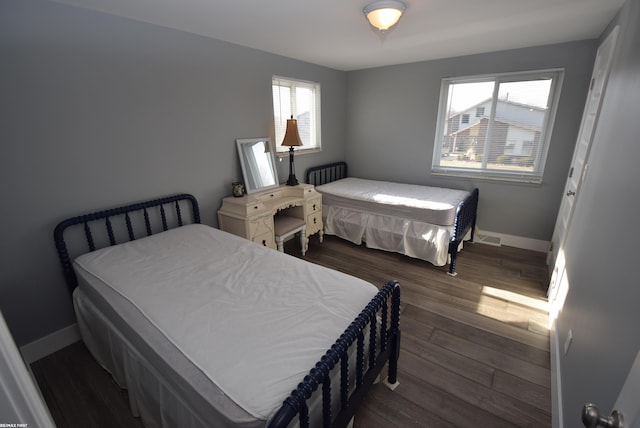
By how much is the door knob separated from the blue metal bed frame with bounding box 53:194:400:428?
0.72m

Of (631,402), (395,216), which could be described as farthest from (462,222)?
(631,402)

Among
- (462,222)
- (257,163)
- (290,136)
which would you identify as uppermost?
(290,136)

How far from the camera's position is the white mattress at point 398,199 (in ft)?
9.95

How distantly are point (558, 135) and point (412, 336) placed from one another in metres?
2.80

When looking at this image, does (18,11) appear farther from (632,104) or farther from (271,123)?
(632,104)

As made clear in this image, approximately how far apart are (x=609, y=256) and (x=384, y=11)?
5.81ft

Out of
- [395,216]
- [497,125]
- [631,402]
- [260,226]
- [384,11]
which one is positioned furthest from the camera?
[497,125]

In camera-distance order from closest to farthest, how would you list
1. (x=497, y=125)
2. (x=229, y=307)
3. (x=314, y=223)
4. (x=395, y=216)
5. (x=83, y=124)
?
(x=229, y=307) → (x=83, y=124) → (x=395, y=216) → (x=497, y=125) → (x=314, y=223)

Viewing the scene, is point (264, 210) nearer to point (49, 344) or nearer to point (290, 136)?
point (290, 136)

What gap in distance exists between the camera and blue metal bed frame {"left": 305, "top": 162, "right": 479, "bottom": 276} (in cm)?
295

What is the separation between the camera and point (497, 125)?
346 cm

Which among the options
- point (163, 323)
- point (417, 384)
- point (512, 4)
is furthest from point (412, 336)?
point (512, 4)

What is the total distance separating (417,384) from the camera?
5.79 feet

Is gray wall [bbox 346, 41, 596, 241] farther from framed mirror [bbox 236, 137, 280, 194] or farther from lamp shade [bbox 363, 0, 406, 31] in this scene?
lamp shade [bbox 363, 0, 406, 31]
